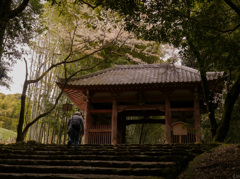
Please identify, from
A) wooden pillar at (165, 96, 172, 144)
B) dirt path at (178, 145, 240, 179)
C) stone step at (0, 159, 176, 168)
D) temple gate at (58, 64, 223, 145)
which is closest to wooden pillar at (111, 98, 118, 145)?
temple gate at (58, 64, 223, 145)

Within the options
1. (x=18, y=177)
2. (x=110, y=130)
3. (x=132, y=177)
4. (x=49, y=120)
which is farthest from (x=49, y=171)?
(x=49, y=120)

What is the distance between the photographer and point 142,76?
11.7 metres

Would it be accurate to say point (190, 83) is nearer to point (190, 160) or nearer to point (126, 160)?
point (190, 160)

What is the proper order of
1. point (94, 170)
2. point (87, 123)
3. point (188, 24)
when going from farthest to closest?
point (87, 123) → point (188, 24) → point (94, 170)

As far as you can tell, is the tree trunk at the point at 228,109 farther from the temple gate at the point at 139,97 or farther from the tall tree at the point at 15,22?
the tall tree at the point at 15,22

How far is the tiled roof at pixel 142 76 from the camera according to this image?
10.3 meters

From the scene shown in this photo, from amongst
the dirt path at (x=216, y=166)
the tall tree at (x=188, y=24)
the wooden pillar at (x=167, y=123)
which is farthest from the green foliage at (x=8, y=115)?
the dirt path at (x=216, y=166)

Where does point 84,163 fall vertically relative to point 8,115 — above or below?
below

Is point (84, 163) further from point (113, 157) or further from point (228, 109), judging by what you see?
point (228, 109)

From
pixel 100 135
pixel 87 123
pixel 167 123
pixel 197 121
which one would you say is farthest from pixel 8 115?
pixel 197 121

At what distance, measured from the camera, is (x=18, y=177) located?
12.3 feet

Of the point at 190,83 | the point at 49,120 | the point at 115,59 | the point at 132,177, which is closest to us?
the point at 132,177

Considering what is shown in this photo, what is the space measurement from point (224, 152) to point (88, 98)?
264 inches

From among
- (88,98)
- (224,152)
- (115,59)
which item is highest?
(115,59)
